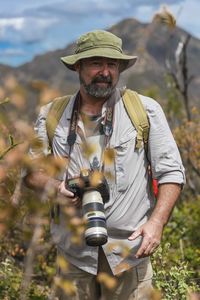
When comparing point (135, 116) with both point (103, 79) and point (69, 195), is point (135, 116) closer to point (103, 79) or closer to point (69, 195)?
point (103, 79)

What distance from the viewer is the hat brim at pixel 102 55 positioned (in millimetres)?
3477

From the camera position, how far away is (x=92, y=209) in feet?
10.2

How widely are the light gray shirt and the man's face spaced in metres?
0.16

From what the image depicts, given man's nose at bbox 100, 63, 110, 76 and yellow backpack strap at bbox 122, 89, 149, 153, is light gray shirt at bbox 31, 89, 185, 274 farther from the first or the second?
man's nose at bbox 100, 63, 110, 76

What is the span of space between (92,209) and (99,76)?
744 millimetres

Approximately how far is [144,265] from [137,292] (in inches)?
5.7

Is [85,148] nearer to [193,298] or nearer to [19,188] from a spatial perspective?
[19,188]

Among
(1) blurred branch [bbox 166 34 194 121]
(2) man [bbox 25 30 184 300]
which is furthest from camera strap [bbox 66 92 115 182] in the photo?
(1) blurred branch [bbox 166 34 194 121]

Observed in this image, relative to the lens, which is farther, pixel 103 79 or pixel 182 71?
pixel 182 71

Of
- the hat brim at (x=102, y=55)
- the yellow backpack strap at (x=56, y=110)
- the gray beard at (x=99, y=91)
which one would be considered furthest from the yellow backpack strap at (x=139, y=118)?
the yellow backpack strap at (x=56, y=110)

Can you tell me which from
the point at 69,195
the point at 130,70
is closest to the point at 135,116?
the point at 69,195

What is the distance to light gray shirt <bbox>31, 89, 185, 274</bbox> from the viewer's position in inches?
133

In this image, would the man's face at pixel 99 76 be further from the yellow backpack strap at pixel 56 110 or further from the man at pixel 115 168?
the yellow backpack strap at pixel 56 110

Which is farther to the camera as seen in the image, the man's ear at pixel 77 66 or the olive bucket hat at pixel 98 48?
the man's ear at pixel 77 66
